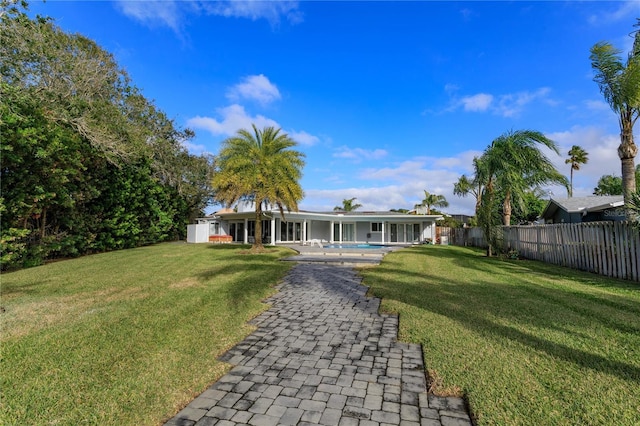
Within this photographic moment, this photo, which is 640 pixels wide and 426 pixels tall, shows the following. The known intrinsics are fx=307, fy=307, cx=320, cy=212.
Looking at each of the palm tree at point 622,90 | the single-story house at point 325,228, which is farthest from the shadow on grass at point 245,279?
→ the single-story house at point 325,228

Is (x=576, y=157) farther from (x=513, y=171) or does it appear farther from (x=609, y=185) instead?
(x=513, y=171)

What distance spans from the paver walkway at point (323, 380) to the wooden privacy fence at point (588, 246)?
788 centimetres

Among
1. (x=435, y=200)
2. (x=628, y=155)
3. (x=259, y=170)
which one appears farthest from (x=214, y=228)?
(x=628, y=155)

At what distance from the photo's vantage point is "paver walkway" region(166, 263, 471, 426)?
2652 millimetres

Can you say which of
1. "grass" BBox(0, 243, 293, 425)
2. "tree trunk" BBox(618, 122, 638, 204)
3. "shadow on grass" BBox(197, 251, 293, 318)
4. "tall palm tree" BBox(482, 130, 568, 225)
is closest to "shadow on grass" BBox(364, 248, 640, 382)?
"shadow on grass" BBox(197, 251, 293, 318)

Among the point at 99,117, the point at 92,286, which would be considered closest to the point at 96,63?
the point at 99,117

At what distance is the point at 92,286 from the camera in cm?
823

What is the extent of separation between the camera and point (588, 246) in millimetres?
10086

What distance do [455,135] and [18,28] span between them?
20045 mm

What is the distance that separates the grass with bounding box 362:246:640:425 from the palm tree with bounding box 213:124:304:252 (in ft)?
31.6

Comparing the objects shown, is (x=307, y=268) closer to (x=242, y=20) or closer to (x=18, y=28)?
(x=242, y=20)

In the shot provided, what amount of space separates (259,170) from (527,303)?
12851mm

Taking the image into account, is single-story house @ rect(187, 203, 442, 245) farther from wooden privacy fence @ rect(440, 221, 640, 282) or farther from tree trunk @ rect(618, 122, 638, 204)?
tree trunk @ rect(618, 122, 638, 204)

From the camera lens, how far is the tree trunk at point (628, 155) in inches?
362
